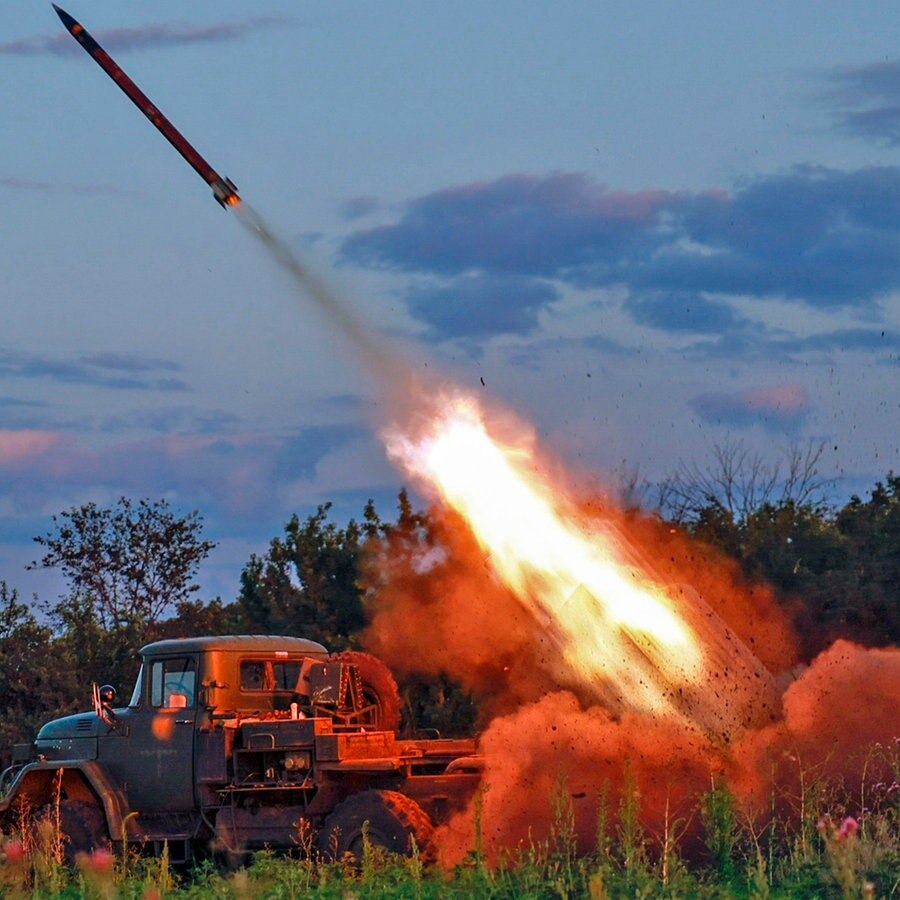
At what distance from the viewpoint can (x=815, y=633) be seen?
103 feet

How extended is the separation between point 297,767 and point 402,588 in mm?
14090

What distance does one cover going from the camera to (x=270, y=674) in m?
21.2

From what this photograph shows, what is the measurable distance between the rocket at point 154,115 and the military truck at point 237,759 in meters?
6.21

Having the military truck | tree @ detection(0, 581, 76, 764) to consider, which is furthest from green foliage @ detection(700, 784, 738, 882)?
tree @ detection(0, 581, 76, 764)

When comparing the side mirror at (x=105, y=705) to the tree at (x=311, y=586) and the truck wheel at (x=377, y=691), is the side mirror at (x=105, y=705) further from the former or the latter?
the tree at (x=311, y=586)

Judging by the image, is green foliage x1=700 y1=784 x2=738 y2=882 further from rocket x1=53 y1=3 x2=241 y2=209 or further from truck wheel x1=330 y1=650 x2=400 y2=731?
rocket x1=53 y1=3 x2=241 y2=209

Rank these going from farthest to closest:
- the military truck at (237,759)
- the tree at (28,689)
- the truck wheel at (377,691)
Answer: the tree at (28,689)
the truck wheel at (377,691)
the military truck at (237,759)

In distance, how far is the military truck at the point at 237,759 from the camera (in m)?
19.4

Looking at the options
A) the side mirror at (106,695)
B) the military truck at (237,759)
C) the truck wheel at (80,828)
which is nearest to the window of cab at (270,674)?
the military truck at (237,759)

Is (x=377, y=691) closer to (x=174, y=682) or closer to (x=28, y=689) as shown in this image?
(x=174, y=682)

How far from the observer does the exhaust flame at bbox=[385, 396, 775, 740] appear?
62.6 ft

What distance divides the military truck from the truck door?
0.02 metres

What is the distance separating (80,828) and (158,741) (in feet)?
4.62

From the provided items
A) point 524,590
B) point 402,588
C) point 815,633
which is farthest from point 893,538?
point 524,590
